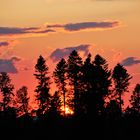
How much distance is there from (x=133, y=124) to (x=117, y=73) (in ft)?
145

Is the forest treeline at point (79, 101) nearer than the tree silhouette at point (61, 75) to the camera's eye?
Yes

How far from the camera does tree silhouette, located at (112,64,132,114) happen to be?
450 feet

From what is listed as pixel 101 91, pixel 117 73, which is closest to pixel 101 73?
pixel 101 91

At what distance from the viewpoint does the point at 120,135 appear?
89.4 m

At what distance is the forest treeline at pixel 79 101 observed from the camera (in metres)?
91.8

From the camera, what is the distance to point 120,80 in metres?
138

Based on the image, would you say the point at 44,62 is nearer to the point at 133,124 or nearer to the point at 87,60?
the point at 87,60

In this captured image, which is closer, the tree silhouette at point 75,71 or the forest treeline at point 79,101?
the forest treeline at point 79,101

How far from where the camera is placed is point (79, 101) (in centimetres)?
11725

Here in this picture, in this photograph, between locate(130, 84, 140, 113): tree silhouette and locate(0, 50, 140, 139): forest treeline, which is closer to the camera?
locate(0, 50, 140, 139): forest treeline

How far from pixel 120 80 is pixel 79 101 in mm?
22943

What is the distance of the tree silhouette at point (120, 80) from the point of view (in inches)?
5395

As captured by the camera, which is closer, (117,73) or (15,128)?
(15,128)

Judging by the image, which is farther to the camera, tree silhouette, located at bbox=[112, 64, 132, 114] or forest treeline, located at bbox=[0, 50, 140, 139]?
tree silhouette, located at bbox=[112, 64, 132, 114]
